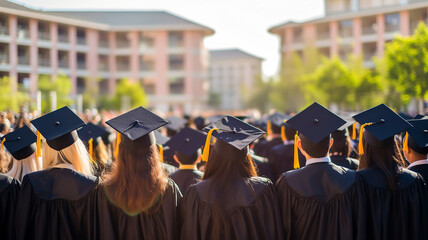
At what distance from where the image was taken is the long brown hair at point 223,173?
290cm

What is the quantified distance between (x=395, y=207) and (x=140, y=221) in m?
1.90

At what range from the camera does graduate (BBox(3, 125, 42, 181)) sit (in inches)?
144

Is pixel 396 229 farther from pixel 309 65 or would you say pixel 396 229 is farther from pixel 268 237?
pixel 309 65

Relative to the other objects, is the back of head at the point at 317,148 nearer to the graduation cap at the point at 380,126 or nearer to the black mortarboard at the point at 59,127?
the graduation cap at the point at 380,126

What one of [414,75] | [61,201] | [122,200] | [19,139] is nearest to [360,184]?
[122,200]

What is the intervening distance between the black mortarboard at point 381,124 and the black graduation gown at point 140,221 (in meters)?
1.63

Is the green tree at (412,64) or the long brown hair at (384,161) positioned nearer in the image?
the long brown hair at (384,161)

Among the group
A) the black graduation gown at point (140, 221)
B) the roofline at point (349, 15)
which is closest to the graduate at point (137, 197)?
the black graduation gown at point (140, 221)

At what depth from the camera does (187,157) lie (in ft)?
14.0

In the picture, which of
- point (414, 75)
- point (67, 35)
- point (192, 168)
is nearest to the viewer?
point (192, 168)

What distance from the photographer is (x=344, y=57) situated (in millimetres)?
41781

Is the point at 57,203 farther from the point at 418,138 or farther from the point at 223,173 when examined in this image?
the point at 418,138

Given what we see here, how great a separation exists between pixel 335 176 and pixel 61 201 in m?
1.99

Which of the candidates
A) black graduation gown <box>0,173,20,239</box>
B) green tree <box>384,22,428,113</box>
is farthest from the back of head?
green tree <box>384,22,428,113</box>
